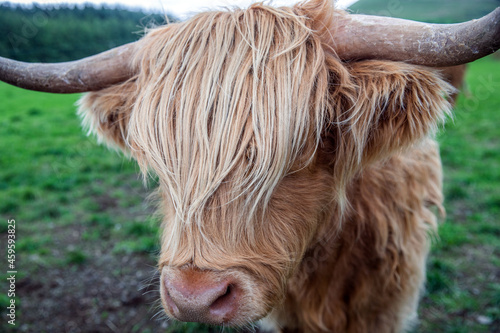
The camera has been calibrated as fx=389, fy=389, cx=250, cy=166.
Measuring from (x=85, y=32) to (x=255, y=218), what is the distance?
1254cm

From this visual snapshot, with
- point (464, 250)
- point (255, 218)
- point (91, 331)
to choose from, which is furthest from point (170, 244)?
point (464, 250)

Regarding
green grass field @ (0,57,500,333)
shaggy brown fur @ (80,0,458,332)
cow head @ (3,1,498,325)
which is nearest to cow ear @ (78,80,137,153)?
shaggy brown fur @ (80,0,458,332)

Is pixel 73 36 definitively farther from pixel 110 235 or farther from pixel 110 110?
pixel 110 110

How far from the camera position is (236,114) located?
1495 mm

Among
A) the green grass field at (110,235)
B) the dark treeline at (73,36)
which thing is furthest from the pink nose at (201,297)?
the dark treeline at (73,36)

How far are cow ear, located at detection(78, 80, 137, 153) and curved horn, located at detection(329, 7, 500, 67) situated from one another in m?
0.98

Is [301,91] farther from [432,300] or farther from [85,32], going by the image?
[85,32]

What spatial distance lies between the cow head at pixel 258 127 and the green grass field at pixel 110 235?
0.47 metres

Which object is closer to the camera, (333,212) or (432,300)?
(333,212)

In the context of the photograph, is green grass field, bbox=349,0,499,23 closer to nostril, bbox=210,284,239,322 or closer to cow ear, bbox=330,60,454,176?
cow ear, bbox=330,60,454,176

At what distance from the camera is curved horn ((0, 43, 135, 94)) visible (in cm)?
191

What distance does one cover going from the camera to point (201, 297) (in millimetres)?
1368

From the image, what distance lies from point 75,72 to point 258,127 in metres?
1.04

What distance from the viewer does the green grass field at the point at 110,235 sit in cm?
345
